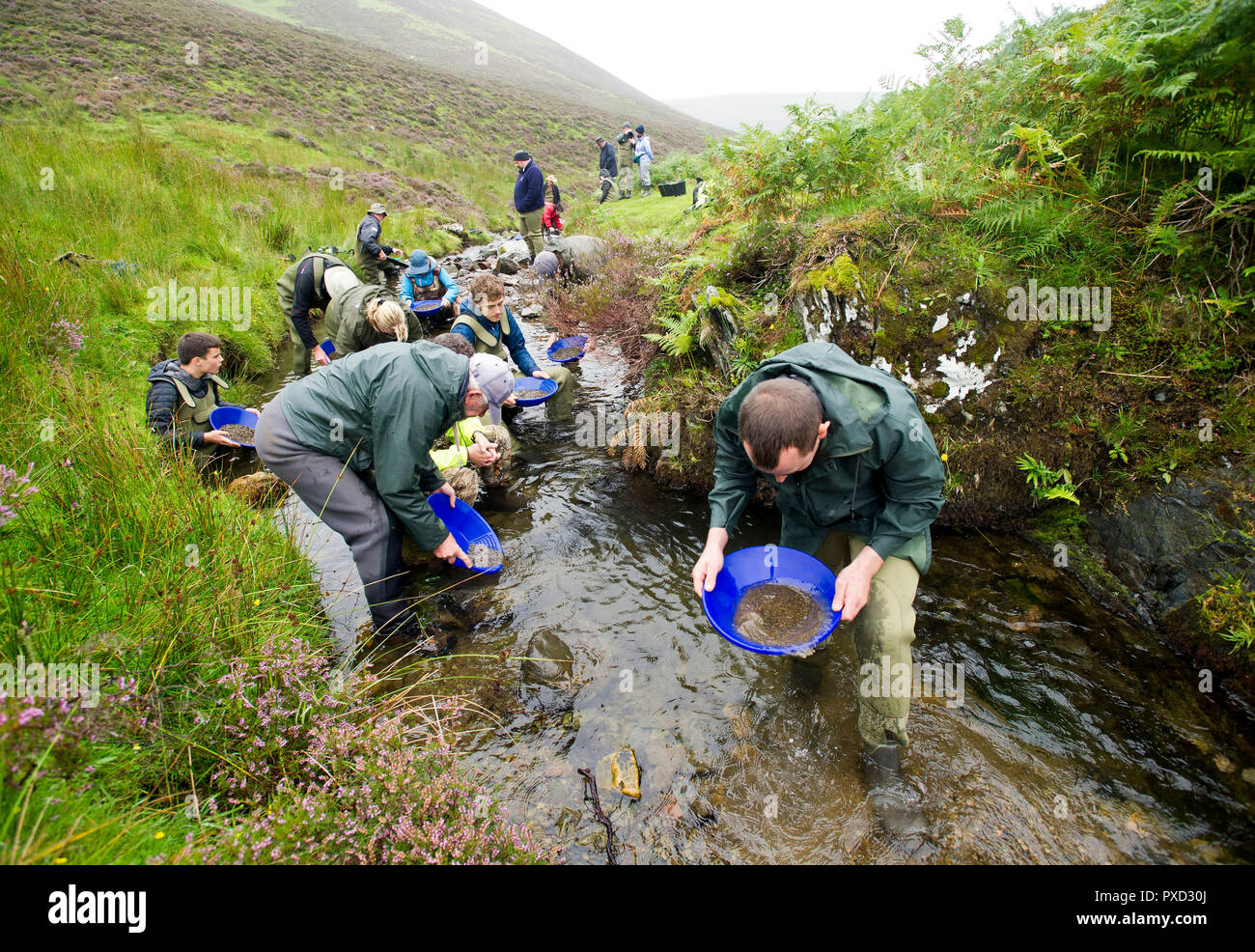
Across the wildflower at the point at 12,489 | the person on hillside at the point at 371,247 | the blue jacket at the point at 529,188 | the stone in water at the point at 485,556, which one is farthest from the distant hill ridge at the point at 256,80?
the stone in water at the point at 485,556

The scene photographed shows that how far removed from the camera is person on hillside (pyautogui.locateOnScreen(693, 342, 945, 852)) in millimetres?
2471

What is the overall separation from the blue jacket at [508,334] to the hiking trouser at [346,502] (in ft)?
8.93

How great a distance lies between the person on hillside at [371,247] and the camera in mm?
9156

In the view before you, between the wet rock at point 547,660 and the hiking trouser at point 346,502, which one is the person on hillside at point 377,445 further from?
the wet rock at point 547,660

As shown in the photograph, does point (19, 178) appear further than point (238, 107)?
No

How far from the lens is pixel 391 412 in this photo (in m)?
3.48

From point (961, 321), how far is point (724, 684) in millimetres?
3356

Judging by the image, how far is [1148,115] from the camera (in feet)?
12.5

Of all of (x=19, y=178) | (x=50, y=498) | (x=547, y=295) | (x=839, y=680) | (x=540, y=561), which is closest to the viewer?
(x=50, y=498)

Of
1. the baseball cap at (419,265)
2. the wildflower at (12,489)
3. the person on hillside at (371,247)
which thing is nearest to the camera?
the wildflower at (12,489)

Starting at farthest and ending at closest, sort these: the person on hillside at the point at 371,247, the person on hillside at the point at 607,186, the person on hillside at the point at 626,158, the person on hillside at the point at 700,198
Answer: the person on hillside at the point at 607,186 → the person on hillside at the point at 626,158 → the person on hillside at the point at 371,247 → the person on hillside at the point at 700,198

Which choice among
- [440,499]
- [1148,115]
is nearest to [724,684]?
[440,499]

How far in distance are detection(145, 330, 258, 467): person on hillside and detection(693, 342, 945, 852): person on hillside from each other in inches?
194

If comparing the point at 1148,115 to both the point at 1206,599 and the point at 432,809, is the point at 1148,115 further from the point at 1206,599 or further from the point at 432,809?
the point at 432,809
